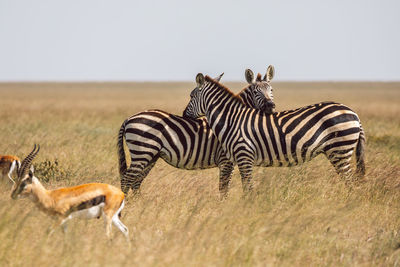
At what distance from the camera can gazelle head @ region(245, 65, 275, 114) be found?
7844 mm

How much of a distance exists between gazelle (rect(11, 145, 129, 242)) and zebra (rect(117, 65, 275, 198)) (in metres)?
2.42

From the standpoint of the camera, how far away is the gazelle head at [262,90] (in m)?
7.84

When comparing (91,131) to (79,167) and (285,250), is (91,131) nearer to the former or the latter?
(79,167)

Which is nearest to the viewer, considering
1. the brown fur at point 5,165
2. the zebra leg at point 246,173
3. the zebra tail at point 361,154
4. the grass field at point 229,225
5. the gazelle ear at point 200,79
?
the grass field at point 229,225

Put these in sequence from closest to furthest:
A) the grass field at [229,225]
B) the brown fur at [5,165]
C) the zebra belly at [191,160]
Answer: the grass field at [229,225] < the brown fur at [5,165] < the zebra belly at [191,160]

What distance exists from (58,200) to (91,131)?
37.7ft

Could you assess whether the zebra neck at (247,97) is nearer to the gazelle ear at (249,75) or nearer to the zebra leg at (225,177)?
the gazelle ear at (249,75)

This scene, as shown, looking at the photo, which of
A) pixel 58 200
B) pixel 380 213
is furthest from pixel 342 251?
pixel 58 200

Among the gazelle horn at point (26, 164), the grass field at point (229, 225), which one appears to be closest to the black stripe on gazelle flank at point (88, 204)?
the grass field at point (229, 225)

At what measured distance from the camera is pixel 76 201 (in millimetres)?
5203

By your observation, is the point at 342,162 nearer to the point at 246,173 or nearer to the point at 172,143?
the point at 246,173

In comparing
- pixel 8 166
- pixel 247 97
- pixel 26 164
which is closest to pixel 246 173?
pixel 247 97

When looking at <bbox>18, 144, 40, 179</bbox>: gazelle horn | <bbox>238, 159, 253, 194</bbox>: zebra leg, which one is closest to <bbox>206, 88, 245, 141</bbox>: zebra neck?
<bbox>238, 159, 253, 194</bbox>: zebra leg

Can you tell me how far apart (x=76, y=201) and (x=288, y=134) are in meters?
3.55
